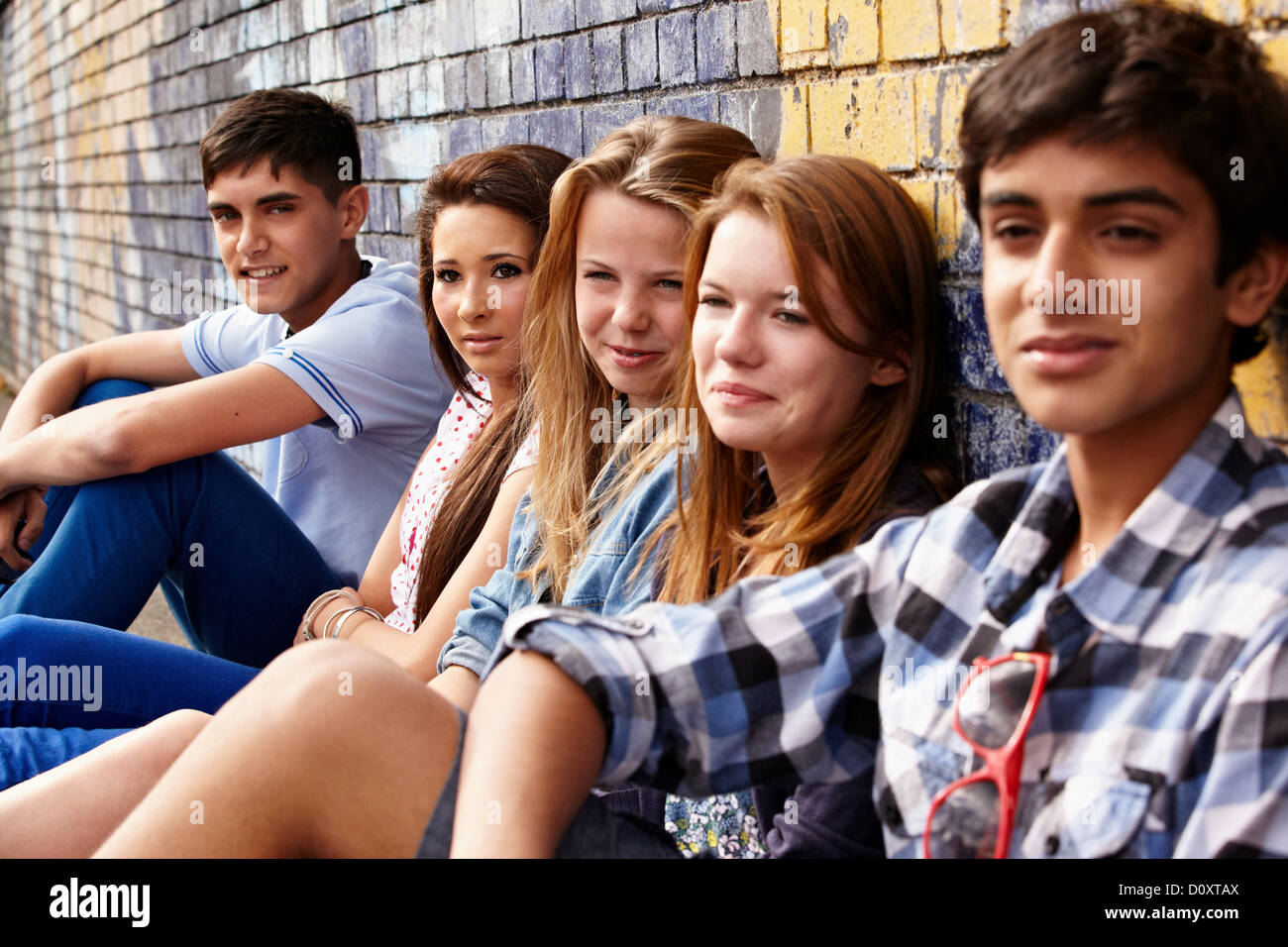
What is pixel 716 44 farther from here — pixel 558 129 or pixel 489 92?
pixel 489 92

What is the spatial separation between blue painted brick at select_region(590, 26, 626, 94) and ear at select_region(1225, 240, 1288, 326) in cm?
184

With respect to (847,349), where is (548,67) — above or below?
above

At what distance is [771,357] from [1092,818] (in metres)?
0.78

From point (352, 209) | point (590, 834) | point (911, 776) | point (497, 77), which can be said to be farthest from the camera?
point (352, 209)

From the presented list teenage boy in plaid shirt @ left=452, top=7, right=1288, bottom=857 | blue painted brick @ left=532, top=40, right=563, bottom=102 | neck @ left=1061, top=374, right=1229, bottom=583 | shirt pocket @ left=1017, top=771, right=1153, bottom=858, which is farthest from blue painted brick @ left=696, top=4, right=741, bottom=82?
shirt pocket @ left=1017, top=771, right=1153, bottom=858

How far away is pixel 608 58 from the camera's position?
2.79 m

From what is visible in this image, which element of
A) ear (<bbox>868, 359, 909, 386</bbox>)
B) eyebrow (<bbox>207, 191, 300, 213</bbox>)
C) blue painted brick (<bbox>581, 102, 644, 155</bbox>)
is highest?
blue painted brick (<bbox>581, 102, 644, 155</bbox>)

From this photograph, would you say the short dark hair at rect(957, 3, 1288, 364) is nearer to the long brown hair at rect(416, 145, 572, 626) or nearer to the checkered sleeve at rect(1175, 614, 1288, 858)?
the checkered sleeve at rect(1175, 614, 1288, 858)

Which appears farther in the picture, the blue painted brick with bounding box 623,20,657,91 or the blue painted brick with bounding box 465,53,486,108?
the blue painted brick with bounding box 465,53,486,108

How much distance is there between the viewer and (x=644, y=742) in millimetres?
1309

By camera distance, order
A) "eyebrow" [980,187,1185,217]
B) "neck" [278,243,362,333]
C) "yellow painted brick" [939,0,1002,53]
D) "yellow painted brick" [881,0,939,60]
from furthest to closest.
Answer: "neck" [278,243,362,333]
"yellow painted brick" [881,0,939,60]
"yellow painted brick" [939,0,1002,53]
"eyebrow" [980,187,1185,217]

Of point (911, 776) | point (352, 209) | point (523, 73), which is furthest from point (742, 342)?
point (352, 209)

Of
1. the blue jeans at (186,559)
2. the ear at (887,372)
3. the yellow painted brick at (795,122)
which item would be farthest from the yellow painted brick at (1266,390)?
the blue jeans at (186,559)

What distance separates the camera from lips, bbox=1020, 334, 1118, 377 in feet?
3.64
